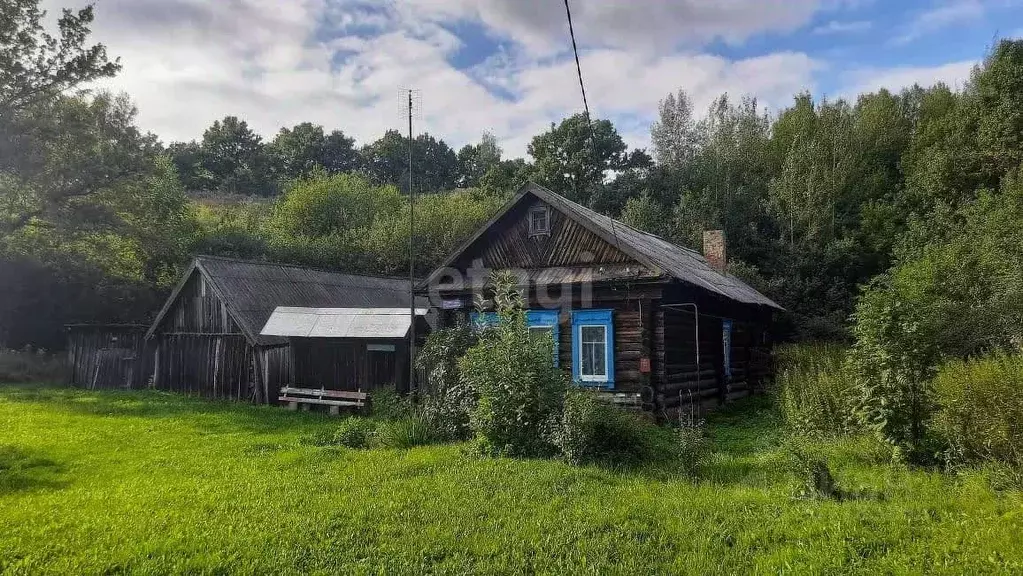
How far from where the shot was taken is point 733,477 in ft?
29.7

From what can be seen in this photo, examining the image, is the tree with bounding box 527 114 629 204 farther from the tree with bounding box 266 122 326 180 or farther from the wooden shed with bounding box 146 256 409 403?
the tree with bounding box 266 122 326 180

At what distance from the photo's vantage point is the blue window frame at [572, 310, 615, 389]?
14.9m

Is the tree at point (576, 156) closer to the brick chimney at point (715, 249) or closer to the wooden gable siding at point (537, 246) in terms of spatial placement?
the brick chimney at point (715, 249)

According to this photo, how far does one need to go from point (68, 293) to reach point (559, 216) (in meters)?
22.0

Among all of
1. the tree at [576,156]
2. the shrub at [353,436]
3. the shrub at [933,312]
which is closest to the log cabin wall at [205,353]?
the shrub at [353,436]

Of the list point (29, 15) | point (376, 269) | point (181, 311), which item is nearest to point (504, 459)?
point (181, 311)

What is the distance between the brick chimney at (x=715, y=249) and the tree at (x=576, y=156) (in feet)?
50.1

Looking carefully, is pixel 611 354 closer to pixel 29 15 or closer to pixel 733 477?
pixel 733 477

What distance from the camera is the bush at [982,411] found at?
7570 millimetres

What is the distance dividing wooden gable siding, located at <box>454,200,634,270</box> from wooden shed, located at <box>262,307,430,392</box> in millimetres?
2449

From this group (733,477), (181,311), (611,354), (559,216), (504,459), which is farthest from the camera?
(181,311)

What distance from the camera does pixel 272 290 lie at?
72.8 ft

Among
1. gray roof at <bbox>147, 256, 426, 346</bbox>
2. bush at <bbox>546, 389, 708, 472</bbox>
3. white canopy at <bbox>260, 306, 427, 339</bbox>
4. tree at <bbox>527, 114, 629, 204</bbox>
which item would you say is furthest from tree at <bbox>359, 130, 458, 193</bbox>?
bush at <bbox>546, 389, 708, 472</bbox>

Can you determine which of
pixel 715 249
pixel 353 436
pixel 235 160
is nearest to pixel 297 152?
pixel 235 160
